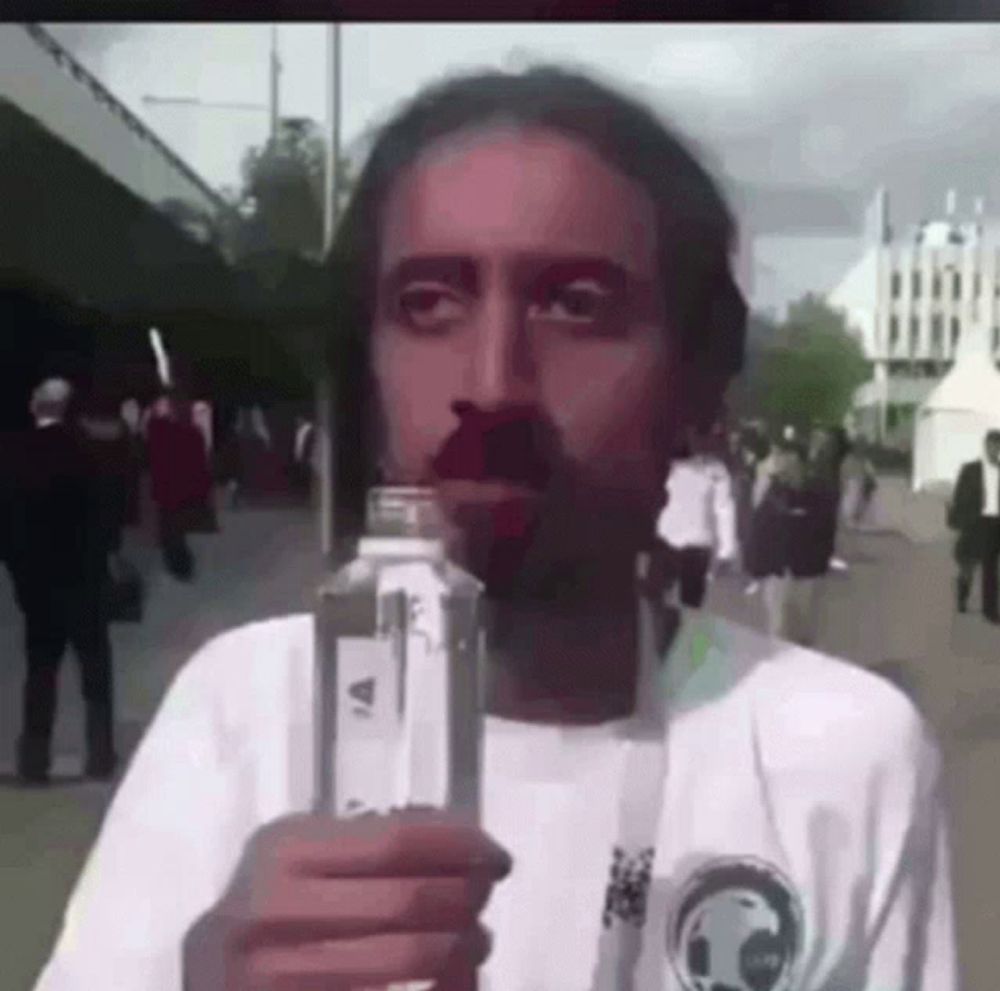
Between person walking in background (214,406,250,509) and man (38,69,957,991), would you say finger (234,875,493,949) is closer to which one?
man (38,69,957,991)

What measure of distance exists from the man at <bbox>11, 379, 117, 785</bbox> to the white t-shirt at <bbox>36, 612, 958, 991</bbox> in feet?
0.26

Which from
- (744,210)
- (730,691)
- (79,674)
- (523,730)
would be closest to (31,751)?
(79,674)

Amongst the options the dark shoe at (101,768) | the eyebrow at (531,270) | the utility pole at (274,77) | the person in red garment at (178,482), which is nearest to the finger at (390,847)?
the dark shoe at (101,768)

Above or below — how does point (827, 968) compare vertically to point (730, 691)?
below

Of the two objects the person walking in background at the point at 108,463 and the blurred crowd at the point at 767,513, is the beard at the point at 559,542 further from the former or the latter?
the person walking in background at the point at 108,463

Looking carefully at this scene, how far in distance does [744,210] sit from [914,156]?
18 centimetres

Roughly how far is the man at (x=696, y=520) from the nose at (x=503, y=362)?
6.7 inches

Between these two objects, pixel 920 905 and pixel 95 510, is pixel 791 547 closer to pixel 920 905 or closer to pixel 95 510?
pixel 920 905

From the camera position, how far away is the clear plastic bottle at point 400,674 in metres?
2.47

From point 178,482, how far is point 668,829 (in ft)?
1.92

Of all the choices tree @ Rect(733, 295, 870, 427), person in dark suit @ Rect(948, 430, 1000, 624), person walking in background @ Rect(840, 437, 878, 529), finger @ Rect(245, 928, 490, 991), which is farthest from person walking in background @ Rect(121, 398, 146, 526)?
person in dark suit @ Rect(948, 430, 1000, 624)

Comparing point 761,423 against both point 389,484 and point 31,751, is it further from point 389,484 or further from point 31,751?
point 31,751

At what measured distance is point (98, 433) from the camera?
2668 mm

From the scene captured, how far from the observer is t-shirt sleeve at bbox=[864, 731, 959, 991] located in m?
2.66
